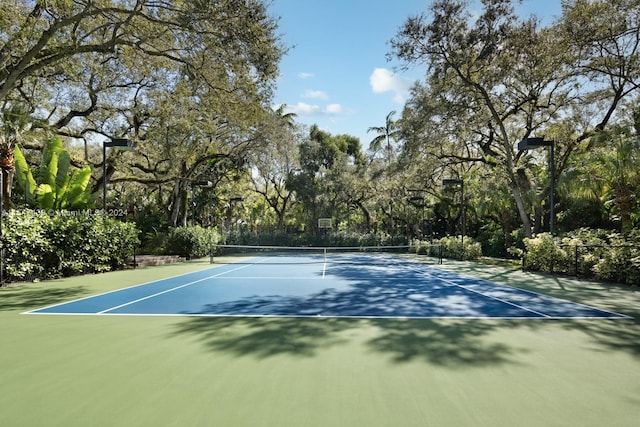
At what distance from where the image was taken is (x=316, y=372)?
4270 millimetres

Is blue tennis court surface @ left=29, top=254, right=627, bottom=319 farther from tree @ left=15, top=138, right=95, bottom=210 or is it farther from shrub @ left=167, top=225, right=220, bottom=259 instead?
shrub @ left=167, top=225, right=220, bottom=259

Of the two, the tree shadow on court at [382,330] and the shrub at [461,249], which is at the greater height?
the shrub at [461,249]

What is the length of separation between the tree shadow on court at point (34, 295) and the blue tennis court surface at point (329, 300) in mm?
584

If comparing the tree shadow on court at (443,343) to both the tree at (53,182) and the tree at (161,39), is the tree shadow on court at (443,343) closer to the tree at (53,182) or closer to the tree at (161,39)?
the tree at (161,39)

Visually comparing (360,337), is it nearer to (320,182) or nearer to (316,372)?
(316,372)

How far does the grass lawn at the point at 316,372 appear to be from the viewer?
3264 mm

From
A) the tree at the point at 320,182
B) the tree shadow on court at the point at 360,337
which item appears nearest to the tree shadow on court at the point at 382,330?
the tree shadow on court at the point at 360,337

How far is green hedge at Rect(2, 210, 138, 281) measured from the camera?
1114 centimetres

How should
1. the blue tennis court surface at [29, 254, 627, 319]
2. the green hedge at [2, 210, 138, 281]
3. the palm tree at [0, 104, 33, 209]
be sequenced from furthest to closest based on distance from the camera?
the palm tree at [0, 104, 33, 209]
the green hedge at [2, 210, 138, 281]
the blue tennis court surface at [29, 254, 627, 319]

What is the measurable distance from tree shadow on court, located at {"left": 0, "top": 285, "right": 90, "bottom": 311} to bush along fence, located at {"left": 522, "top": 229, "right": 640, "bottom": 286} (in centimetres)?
1497

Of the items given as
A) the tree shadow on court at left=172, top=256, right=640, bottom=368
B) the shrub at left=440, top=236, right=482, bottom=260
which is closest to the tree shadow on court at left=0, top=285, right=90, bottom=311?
the tree shadow on court at left=172, top=256, right=640, bottom=368

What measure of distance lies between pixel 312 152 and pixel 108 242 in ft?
80.8

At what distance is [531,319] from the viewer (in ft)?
23.0

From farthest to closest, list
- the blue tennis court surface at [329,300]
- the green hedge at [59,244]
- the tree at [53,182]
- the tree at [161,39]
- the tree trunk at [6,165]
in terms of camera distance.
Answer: the tree at [53,182] → the tree trunk at [6,165] → the green hedge at [59,244] → the tree at [161,39] → the blue tennis court surface at [329,300]
